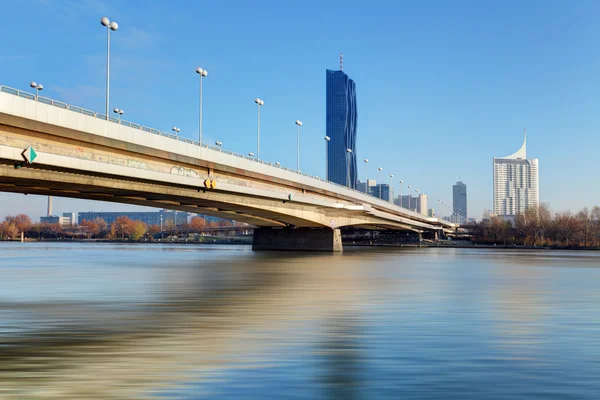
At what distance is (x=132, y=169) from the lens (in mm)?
34469

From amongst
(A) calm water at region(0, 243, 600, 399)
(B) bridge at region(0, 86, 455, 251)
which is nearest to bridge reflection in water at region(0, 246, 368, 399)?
(A) calm water at region(0, 243, 600, 399)

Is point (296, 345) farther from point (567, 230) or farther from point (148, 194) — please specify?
point (567, 230)

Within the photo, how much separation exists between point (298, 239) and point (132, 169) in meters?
49.9

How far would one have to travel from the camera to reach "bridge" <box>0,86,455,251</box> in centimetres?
2804

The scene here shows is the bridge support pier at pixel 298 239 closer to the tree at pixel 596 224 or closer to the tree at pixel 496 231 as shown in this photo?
the tree at pixel 596 224

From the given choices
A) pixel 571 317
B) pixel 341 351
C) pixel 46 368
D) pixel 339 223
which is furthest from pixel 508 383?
pixel 339 223

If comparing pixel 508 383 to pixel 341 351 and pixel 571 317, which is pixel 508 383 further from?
pixel 571 317

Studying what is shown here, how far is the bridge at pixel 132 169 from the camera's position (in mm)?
28036

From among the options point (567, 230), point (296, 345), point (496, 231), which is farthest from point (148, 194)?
point (496, 231)

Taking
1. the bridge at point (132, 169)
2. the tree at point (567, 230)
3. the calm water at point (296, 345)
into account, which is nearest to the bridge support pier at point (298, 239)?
the bridge at point (132, 169)

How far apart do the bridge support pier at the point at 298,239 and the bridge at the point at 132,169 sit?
1026 centimetres

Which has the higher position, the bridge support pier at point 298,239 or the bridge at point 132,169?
the bridge at point 132,169

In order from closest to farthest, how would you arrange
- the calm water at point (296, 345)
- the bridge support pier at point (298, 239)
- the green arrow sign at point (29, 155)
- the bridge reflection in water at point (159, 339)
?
the calm water at point (296, 345) → the bridge reflection in water at point (159, 339) → the green arrow sign at point (29, 155) → the bridge support pier at point (298, 239)

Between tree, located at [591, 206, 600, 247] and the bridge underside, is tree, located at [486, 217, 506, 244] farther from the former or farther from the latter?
the bridge underside
